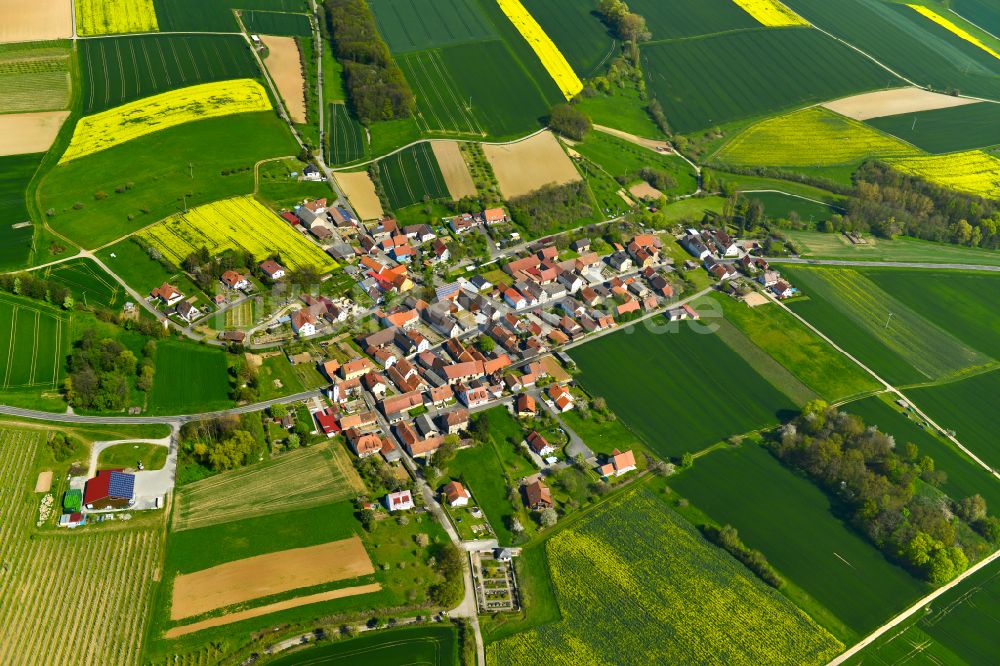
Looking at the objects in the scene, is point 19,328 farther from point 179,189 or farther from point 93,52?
point 93,52

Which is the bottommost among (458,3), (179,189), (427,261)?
(427,261)

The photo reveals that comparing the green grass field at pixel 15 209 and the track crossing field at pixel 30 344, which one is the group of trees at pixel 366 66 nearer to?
the green grass field at pixel 15 209

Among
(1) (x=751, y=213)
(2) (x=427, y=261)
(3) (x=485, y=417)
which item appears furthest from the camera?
(1) (x=751, y=213)

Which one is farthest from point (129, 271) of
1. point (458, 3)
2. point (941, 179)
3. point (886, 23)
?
point (886, 23)

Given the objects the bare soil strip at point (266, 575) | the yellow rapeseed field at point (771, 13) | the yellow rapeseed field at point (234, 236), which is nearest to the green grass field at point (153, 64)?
the yellow rapeseed field at point (234, 236)

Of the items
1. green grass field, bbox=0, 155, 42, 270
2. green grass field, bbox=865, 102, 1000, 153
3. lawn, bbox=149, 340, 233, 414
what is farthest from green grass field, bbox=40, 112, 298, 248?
green grass field, bbox=865, 102, 1000, 153

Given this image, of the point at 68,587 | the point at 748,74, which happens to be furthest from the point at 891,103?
the point at 68,587
